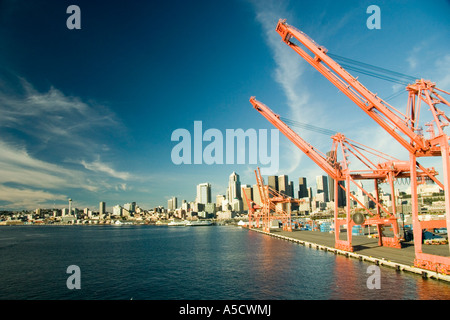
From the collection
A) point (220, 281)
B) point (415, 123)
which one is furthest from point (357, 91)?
point (220, 281)

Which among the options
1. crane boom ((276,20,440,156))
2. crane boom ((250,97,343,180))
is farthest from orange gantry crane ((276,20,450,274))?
crane boom ((250,97,343,180))

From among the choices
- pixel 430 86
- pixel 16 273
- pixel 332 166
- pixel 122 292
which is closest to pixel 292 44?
pixel 430 86

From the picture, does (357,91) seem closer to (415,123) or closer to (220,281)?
(415,123)

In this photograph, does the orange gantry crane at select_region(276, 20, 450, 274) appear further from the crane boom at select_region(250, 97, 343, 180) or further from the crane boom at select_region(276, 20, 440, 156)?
the crane boom at select_region(250, 97, 343, 180)

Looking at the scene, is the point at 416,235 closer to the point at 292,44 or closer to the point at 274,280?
the point at 274,280

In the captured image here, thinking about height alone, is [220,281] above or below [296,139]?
below

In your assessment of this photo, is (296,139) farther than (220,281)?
Yes

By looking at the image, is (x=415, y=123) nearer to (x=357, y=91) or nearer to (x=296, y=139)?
(x=357, y=91)

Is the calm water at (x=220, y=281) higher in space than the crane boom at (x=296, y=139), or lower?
lower

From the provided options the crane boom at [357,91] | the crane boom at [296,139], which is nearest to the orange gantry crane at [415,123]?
the crane boom at [357,91]

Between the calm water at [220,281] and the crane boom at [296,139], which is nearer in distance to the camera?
Answer: the calm water at [220,281]

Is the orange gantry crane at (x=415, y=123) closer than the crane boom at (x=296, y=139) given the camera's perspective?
Yes

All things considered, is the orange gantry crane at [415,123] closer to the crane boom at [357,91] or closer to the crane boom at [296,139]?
the crane boom at [357,91]

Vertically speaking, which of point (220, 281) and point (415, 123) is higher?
point (415, 123)
